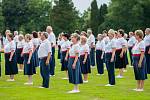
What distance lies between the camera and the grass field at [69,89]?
16.2 metres

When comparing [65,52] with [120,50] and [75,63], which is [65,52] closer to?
[120,50]

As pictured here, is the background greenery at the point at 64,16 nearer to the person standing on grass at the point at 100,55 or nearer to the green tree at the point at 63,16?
the green tree at the point at 63,16

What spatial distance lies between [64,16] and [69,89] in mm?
59883

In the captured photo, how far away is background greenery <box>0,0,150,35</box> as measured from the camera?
78.4 metres

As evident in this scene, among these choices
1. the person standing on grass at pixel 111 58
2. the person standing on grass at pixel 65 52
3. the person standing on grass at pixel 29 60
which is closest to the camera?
the person standing on grass at pixel 111 58

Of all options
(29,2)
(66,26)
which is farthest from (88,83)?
(29,2)

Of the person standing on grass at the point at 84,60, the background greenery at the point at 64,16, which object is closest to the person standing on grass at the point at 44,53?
the person standing on grass at the point at 84,60

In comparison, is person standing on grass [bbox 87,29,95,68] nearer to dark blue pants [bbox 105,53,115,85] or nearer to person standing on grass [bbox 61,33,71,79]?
person standing on grass [bbox 61,33,71,79]

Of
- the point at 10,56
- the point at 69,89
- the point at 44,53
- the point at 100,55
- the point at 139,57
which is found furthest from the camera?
the point at 100,55

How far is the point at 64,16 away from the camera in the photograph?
77.9m

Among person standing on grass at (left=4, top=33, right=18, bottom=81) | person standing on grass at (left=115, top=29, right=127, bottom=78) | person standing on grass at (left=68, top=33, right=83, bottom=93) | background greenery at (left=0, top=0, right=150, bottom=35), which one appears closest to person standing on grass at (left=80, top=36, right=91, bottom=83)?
person standing on grass at (left=115, top=29, right=127, bottom=78)

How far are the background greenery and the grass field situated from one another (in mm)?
55747

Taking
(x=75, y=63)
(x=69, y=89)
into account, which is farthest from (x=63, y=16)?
(x=75, y=63)

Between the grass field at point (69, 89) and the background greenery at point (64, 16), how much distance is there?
5575cm
